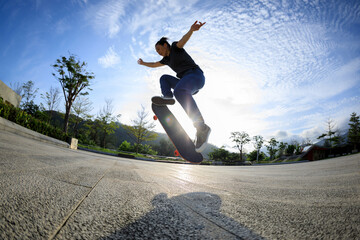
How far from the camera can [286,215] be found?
80 cm

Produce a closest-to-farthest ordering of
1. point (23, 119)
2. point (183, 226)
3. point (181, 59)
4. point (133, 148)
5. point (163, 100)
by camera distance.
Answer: point (183, 226) < point (181, 59) < point (163, 100) < point (23, 119) < point (133, 148)

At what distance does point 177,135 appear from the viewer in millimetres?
2932

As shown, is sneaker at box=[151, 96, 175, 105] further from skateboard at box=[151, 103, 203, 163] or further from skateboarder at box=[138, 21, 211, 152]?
skateboard at box=[151, 103, 203, 163]

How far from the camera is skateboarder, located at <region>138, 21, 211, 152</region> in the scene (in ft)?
8.61

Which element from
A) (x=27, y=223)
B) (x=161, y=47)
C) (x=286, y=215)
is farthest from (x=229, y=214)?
(x=161, y=47)

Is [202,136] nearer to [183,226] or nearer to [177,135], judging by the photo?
[177,135]

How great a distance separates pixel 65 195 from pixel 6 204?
0.28 m

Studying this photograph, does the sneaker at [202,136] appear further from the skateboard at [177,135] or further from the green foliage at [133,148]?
the green foliage at [133,148]

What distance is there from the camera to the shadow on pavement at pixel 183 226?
1.89 feet

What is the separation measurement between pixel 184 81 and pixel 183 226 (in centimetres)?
231

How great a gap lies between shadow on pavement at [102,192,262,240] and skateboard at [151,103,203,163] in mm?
1794

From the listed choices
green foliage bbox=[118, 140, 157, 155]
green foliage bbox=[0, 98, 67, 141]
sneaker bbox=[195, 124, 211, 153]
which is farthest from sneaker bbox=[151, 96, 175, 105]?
green foliage bbox=[118, 140, 157, 155]

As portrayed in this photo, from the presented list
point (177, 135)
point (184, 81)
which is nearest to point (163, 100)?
point (184, 81)

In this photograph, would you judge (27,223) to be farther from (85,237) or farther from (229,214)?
(229,214)
